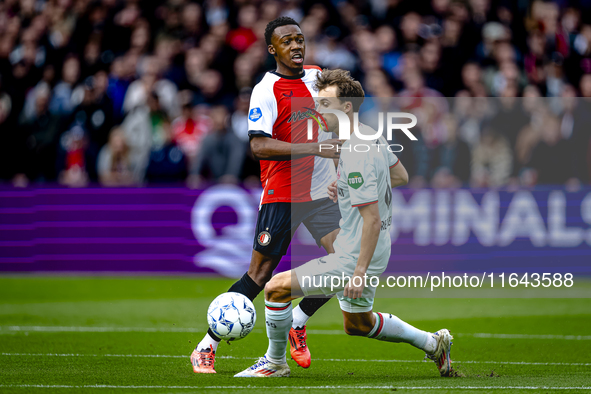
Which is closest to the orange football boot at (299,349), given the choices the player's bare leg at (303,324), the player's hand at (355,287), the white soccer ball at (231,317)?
the player's bare leg at (303,324)

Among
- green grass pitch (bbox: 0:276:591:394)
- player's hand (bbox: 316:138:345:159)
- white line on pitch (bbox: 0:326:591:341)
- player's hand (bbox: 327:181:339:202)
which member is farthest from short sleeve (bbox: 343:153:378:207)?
white line on pitch (bbox: 0:326:591:341)

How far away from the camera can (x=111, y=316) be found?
28.9ft

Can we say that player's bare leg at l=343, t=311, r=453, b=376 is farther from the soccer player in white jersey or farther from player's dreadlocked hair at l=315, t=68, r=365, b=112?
player's dreadlocked hair at l=315, t=68, r=365, b=112

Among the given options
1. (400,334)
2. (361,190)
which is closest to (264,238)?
(361,190)

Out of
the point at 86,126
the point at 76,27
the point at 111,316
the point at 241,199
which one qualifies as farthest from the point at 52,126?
the point at 111,316

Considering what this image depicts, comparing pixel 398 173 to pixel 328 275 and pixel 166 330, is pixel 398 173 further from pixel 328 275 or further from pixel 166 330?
pixel 166 330

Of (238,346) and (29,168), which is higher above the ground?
(29,168)

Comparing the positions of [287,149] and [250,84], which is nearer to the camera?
[287,149]

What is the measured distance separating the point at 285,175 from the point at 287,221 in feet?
1.16

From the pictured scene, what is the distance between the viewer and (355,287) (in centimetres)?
489

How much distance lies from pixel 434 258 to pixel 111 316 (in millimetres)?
4997

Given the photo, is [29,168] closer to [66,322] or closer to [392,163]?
[66,322]

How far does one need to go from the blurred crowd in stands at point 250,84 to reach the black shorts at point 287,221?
5430 millimetres

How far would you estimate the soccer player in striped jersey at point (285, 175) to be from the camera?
222 inches
